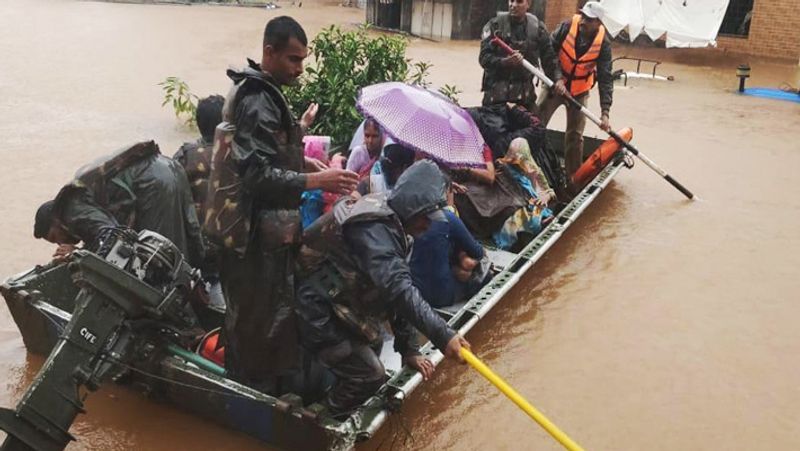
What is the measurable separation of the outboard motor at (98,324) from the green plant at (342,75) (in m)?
3.78

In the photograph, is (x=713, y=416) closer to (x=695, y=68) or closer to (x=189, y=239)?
(x=189, y=239)

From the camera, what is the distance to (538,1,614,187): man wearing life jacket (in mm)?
7359

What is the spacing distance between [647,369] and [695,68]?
1352 cm

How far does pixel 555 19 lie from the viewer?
19.9m

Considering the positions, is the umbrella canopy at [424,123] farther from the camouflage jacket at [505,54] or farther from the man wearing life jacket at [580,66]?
the man wearing life jacket at [580,66]

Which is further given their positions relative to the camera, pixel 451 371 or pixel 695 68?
pixel 695 68

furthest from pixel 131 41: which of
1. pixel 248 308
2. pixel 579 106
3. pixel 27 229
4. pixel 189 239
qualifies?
pixel 248 308

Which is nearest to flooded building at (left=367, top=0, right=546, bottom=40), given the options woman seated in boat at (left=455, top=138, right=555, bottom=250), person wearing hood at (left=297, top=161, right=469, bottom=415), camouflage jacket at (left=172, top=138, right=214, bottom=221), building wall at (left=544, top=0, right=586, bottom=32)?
building wall at (left=544, top=0, right=586, bottom=32)

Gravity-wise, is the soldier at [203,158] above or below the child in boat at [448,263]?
above

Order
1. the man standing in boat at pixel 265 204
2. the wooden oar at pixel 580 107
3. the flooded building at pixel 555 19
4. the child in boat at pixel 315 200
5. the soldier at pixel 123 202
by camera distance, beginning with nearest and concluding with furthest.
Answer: the man standing in boat at pixel 265 204 < the soldier at pixel 123 202 < the child in boat at pixel 315 200 < the wooden oar at pixel 580 107 < the flooded building at pixel 555 19

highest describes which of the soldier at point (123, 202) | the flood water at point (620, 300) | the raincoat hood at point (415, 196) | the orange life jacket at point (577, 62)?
the orange life jacket at point (577, 62)

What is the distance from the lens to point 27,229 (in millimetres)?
6480

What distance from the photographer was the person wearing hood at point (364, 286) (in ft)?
10.9

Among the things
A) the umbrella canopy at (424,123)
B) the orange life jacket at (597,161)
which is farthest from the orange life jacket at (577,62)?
the umbrella canopy at (424,123)
